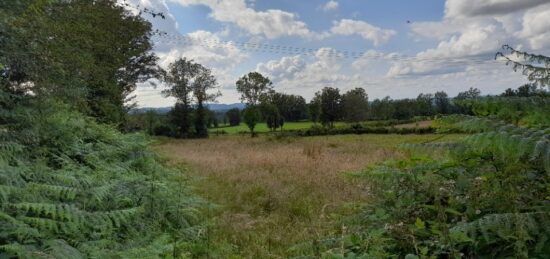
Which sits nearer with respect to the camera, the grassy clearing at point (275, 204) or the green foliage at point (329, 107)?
the grassy clearing at point (275, 204)

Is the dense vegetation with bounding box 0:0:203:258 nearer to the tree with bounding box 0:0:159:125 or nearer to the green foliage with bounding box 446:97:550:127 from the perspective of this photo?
the tree with bounding box 0:0:159:125

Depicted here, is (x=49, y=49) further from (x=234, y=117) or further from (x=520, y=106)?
(x=234, y=117)

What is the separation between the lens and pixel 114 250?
3.52m

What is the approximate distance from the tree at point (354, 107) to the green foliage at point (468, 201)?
6532cm

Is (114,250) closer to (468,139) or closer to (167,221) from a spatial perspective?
(167,221)

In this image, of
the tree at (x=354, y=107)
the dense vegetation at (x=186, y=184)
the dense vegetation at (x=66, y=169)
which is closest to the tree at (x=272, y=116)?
the tree at (x=354, y=107)

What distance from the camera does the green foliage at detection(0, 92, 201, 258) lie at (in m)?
3.19

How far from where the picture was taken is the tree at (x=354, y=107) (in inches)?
2719

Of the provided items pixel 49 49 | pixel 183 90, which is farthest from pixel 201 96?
pixel 49 49

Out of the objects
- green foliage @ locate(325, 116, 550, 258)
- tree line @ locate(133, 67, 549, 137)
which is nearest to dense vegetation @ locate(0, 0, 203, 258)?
green foliage @ locate(325, 116, 550, 258)

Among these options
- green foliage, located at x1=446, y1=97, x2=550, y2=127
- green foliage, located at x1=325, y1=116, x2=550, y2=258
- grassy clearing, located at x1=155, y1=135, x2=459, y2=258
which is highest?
→ green foliage, located at x1=446, y1=97, x2=550, y2=127

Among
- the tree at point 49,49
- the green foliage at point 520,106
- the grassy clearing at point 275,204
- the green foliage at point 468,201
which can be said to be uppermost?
the tree at point 49,49

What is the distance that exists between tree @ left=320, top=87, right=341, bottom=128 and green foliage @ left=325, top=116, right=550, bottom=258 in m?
62.7

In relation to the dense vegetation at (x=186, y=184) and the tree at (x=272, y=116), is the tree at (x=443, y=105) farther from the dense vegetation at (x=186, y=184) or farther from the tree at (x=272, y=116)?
the tree at (x=272, y=116)
